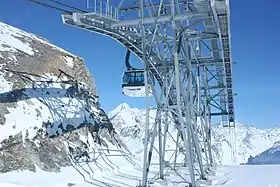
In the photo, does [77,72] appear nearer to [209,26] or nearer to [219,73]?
[219,73]

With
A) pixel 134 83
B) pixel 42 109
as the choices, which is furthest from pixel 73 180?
pixel 134 83

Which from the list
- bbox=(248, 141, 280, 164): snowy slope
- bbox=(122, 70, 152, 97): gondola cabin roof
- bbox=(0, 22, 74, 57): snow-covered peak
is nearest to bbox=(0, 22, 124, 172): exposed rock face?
bbox=(0, 22, 74, 57): snow-covered peak

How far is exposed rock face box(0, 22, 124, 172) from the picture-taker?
2397 centimetres

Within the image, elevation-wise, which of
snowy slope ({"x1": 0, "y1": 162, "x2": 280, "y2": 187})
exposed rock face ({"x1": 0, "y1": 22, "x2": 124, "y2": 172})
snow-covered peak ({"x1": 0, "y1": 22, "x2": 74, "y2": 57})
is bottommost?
snowy slope ({"x1": 0, "y1": 162, "x2": 280, "y2": 187})

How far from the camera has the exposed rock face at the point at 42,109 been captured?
944 inches

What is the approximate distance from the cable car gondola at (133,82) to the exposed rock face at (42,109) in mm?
4214

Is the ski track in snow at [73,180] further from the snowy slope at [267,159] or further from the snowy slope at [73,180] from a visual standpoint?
the snowy slope at [267,159]

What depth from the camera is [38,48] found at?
35.1 m

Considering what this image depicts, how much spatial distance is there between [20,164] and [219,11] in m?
13.4

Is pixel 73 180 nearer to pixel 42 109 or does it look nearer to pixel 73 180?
pixel 73 180

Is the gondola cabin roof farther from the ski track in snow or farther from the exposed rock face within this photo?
the ski track in snow

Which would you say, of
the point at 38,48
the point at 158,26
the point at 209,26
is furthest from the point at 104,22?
the point at 38,48

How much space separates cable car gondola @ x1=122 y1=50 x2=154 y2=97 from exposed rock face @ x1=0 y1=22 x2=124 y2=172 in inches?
166

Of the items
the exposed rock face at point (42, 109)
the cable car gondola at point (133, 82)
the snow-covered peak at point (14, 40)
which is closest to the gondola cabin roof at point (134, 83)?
the cable car gondola at point (133, 82)
